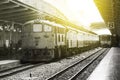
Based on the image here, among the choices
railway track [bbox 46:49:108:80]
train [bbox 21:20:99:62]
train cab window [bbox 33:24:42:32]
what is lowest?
railway track [bbox 46:49:108:80]

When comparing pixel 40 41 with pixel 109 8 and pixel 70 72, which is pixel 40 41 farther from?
pixel 109 8

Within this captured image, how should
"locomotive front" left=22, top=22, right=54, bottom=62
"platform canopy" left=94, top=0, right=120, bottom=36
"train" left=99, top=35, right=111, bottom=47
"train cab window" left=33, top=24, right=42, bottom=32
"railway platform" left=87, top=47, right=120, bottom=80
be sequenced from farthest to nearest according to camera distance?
"train" left=99, top=35, right=111, bottom=47
"platform canopy" left=94, top=0, right=120, bottom=36
"train cab window" left=33, top=24, right=42, bottom=32
"locomotive front" left=22, top=22, right=54, bottom=62
"railway platform" left=87, top=47, right=120, bottom=80

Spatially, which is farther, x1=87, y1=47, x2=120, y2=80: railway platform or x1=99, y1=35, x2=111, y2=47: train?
x1=99, y1=35, x2=111, y2=47: train

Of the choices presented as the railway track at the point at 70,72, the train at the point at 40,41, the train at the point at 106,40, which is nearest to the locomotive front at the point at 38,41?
the train at the point at 40,41

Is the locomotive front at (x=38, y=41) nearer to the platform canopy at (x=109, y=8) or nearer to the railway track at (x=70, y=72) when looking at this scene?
the railway track at (x=70, y=72)

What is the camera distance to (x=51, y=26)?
20.8 m

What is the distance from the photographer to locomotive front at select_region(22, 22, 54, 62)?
19812mm

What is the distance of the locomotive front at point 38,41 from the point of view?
19812 mm

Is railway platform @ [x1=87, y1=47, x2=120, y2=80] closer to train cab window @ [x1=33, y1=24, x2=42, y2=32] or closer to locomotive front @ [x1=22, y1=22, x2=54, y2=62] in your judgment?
locomotive front @ [x1=22, y1=22, x2=54, y2=62]

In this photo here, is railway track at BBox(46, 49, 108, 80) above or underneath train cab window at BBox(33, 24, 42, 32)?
underneath

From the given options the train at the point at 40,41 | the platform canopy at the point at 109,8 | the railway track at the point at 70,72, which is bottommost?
the railway track at the point at 70,72

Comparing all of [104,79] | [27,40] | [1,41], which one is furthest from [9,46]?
[104,79]

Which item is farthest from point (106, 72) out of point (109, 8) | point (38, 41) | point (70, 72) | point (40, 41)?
point (109, 8)

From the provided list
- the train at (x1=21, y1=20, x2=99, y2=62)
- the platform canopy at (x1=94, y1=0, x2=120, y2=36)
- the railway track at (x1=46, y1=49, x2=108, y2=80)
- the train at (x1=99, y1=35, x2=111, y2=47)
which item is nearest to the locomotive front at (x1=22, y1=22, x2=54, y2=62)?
the train at (x1=21, y1=20, x2=99, y2=62)
